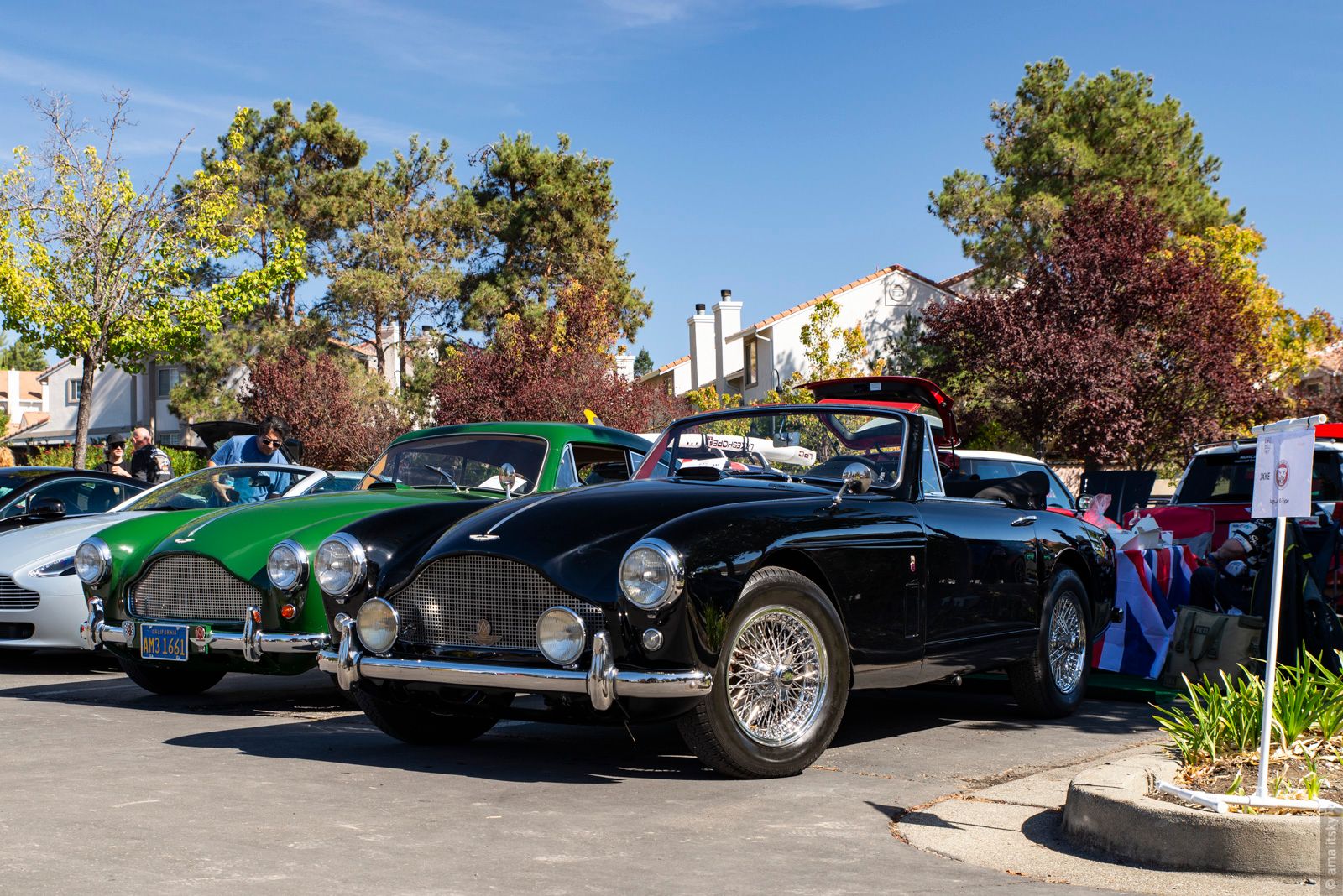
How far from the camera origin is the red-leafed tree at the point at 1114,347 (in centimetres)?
2859

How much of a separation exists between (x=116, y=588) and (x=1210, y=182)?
4307 cm

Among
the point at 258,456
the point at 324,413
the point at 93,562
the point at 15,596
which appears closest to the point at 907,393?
the point at 93,562

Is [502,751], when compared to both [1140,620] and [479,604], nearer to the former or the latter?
[479,604]

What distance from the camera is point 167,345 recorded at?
31.8 metres

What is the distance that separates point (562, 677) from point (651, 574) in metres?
0.53

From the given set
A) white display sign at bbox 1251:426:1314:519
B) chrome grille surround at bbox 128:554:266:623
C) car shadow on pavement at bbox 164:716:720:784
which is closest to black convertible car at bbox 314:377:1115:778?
car shadow on pavement at bbox 164:716:720:784

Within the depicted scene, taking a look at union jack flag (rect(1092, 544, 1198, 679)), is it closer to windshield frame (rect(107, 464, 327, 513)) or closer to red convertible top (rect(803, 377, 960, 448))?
red convertible top (rect(803, 377, 960, 448))

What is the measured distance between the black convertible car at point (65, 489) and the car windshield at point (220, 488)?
1412 millimetres

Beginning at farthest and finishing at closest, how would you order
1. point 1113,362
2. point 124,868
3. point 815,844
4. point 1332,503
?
1. point 1113,362
2. point 1332,503
3. point 815,844
4. point 124,868

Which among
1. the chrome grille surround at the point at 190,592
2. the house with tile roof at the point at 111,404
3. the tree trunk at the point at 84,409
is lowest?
the chrome grille surround at the point at 190,592

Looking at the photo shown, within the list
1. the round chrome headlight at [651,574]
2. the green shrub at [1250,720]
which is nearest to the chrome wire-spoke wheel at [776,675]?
the round chrome headlight at [651,574]

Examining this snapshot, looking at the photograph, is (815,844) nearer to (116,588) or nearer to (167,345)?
(116,588)

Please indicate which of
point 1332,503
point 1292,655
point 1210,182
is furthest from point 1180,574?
point 1210,182

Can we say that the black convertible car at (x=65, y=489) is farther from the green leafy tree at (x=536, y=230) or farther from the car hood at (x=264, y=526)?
the green leafy tree at (x=536, y=230)
